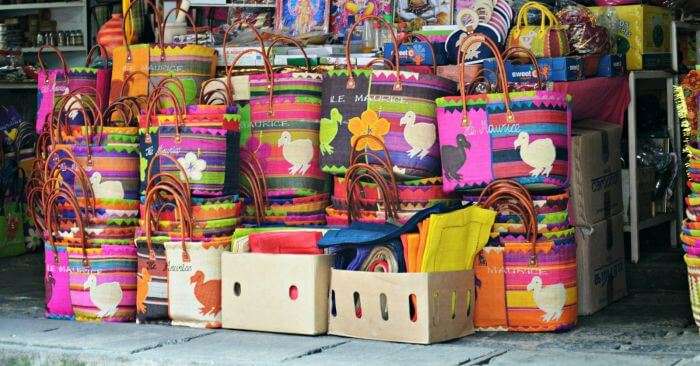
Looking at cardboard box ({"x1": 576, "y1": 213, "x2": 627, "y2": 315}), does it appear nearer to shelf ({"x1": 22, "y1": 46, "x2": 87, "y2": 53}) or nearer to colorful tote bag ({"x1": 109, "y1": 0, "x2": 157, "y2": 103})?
colorful tote bag ({"x1": 109, "y1": 0, "x2": 157, "y2": 103})

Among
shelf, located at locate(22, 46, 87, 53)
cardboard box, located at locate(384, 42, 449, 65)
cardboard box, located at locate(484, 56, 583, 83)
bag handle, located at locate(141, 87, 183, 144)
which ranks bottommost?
bag handle, located at locate(141, 87, 183, 144)

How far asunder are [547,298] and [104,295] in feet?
6.96

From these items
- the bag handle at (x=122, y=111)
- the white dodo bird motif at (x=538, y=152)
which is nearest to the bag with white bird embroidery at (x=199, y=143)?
the bag handle at (x=122, y=111)

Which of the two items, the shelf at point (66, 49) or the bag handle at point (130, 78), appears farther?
the shelf at point (66, 49)

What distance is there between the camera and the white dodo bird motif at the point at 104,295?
613 centimetres

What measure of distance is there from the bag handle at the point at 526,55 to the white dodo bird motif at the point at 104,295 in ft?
→ 7.15

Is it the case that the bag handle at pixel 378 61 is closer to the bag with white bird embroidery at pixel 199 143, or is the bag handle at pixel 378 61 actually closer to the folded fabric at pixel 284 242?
the bag with white bird embroidery at pixel 199 143

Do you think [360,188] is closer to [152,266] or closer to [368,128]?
[368,128]

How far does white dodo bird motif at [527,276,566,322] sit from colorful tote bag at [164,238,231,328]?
1437 mm

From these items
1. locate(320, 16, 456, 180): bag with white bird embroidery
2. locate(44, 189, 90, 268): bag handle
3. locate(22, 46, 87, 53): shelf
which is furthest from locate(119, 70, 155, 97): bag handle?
locate(22, 46, 87, 53): shelf

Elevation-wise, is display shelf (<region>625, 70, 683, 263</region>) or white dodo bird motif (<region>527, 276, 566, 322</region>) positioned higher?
display shelf (<region>625, 70, 683, 263</region>)

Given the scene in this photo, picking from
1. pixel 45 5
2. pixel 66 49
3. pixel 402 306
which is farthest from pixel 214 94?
pixel 45 5

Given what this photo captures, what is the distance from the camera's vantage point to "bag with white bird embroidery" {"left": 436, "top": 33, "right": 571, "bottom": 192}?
552 centimetres

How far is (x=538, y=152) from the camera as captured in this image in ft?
18.1
